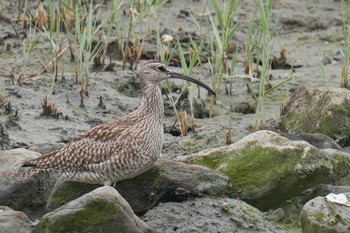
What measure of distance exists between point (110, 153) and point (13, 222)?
1.51 m

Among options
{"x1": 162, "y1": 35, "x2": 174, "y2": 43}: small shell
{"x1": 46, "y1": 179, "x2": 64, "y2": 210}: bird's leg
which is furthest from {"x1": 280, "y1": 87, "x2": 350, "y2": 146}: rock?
{"x1": 46, "y1": 179, "x2": 64, "y2": 210}: bird's leg

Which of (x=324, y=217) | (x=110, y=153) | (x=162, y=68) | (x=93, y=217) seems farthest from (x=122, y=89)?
(x=93, y=217)

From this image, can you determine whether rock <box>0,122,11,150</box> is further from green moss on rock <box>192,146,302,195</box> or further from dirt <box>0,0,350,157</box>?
green moss on rock <box>192,146,302,195</box>

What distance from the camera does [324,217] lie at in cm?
883

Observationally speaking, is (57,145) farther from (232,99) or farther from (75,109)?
(232,99)

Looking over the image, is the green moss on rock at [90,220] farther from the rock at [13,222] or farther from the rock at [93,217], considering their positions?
the rock at [13,222]

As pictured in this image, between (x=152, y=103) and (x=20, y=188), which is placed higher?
(x=152, y=103)

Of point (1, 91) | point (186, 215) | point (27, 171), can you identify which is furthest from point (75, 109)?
point (186, 215)

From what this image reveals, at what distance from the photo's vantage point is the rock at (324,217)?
345 inches

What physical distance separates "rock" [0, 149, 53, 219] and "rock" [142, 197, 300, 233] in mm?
1115

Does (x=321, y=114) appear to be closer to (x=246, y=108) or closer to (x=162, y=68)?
(x=246, y=108)

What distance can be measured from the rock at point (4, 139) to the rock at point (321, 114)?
302 cm

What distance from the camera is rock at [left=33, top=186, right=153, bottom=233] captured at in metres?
8.28

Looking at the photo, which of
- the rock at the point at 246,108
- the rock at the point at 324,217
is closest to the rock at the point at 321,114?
the rock at the point at 246,108
